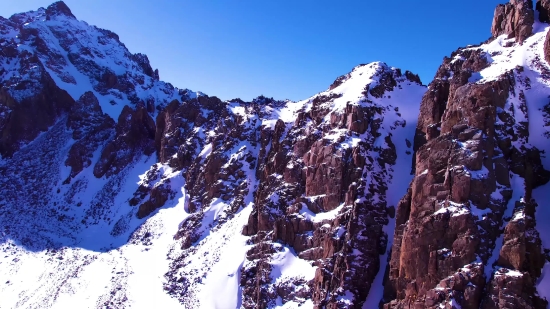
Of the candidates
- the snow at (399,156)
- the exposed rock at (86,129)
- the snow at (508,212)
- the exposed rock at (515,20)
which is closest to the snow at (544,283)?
the snow at (508,212)

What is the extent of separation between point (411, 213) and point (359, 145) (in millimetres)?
15099

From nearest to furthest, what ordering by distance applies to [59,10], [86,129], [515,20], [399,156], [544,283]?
[544,283], [399,156], [515,20], [86,129], [59,10]

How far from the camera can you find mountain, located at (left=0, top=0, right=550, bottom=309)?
105ft

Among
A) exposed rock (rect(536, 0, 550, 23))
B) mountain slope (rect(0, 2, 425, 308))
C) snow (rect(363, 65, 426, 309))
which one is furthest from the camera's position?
exposed rock (rect(536, 0, 550, 23))

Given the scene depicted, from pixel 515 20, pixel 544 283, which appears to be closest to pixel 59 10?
pixel 515 20

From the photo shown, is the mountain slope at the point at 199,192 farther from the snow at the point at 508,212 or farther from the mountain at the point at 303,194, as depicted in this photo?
the snow at the point at 508,212

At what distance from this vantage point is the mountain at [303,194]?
105 ft

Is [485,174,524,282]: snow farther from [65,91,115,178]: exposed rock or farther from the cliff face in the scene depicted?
[65,91,115,178]: exposed rock

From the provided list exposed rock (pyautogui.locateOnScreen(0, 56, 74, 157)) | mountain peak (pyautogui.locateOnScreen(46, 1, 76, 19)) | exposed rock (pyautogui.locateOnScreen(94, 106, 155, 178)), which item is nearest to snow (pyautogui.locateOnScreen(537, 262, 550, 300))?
exposed rock (pyautogui.locateOnScreen(94, 106, 155, 178))

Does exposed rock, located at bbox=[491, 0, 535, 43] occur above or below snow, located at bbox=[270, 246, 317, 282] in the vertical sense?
above

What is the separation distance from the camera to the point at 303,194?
50.0 meters

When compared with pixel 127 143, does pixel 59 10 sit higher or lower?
higher

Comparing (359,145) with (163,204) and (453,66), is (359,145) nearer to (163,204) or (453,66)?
(453,66)

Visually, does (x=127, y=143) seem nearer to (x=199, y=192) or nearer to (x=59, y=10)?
(x=199, y=192)
